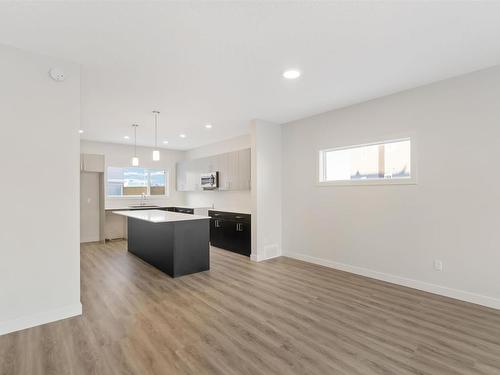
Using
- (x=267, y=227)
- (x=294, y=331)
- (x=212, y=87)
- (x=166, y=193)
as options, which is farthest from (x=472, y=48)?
(x=166, y=193)

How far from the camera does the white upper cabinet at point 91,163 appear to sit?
6.45m

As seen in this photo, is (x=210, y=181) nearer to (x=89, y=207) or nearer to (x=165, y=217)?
(x=165, y=217)

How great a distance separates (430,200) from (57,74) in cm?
473

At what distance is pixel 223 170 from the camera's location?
659cm

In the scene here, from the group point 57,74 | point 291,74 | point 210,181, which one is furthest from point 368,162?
point 57,74

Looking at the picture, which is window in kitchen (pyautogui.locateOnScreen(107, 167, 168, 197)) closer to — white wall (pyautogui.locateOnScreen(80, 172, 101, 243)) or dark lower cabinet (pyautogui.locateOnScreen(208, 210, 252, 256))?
white wall (pyautogui.locateOnScreen(80, 172, 101, 243))

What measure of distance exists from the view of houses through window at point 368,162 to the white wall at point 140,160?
5484mm

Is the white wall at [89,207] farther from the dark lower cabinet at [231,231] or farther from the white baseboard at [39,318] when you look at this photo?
the white baseboard at [39,318]

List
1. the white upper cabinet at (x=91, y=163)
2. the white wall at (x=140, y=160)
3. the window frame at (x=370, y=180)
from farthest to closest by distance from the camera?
the white wall at (x=140, y=160) < the white upper cabinet at (x=91, y=163) < the window frame at (x=370, y=180)

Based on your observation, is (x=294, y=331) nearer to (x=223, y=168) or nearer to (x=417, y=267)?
(x=417, y=267)

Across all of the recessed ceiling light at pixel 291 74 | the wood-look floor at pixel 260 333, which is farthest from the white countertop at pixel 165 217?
the recessed ceiling light at pixel 291 74

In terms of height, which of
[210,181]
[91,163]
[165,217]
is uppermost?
[91,163]

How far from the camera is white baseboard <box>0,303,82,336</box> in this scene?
8.08ft

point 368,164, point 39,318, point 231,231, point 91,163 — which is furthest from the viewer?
point 91,163
